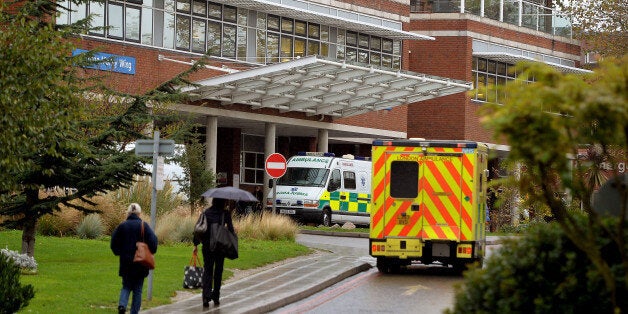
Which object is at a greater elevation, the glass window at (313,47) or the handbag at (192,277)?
the glass window at (313,47)

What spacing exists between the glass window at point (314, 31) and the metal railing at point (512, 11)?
11166mm

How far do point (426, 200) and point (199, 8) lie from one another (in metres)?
24.1

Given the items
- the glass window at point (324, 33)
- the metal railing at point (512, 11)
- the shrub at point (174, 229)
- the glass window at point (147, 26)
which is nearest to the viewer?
the shrub at point (174, 229)

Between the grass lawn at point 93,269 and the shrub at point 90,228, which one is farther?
the shrub at point 90,228

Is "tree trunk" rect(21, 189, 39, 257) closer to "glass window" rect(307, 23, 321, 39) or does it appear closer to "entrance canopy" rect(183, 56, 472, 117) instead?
"entrance canopy" rect(183, 56, 472, 117)

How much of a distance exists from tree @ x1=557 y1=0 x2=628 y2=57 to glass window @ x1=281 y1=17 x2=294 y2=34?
35.7 ft

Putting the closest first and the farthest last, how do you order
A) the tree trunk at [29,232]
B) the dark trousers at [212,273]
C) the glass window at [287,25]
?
the dark trousers at [212,273] → the tree trunk at [29,232] → the glass window at [287,25]

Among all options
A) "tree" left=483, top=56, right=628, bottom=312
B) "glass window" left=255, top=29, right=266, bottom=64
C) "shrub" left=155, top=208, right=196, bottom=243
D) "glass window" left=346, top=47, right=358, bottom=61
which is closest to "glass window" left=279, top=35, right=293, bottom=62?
"glass window" left=255, top=29, right=266, bottom=64

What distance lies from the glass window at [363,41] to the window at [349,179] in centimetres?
1175

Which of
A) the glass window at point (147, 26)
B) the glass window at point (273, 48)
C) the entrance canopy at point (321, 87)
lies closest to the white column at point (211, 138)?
the entrance canopy at point (321, 87)

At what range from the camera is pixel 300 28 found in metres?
50.0

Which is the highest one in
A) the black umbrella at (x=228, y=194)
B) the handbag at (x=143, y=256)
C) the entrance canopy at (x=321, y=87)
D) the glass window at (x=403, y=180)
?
the entrance canopy at (x=321, y=87)

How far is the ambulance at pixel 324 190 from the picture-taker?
41.5 metres

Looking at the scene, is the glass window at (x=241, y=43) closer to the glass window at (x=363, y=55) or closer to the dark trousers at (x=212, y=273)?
the glass window at (x=363, y=55)
